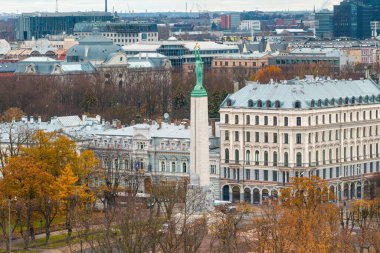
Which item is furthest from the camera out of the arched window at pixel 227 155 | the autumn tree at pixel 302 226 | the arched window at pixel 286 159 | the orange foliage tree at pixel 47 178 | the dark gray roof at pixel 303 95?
the arched window at pixel 227 155

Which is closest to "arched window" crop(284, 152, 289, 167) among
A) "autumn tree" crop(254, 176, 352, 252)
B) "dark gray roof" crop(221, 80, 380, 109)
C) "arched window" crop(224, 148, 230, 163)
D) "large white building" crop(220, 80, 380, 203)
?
"large white building" crop(220, 80, 380, 203)

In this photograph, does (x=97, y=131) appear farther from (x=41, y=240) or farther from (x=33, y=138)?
(x=41, y=240)

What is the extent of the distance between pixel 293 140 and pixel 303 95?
425cm

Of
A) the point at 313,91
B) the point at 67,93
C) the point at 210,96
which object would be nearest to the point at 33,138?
the point at 313,91

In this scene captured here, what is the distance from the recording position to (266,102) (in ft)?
406

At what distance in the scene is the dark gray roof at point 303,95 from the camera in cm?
12331

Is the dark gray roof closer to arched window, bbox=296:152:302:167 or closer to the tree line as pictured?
arched window, bbox=296:152:302:167

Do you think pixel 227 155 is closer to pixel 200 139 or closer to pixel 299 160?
pixel 299 160

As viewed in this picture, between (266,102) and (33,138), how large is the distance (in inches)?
738

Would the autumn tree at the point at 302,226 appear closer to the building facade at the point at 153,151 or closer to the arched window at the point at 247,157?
the arched window at the point at 247,157

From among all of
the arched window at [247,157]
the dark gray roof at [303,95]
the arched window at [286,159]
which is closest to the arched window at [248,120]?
the dark gray roof at [303,95]

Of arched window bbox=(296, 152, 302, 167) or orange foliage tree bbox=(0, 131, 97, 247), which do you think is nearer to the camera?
orange foliage tree bbox=(0, 131, 97, 247)

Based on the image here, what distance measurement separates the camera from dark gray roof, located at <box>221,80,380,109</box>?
12331cm

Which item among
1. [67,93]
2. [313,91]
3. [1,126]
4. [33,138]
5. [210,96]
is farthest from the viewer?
[67,93]
